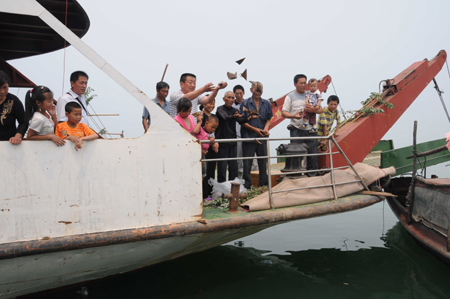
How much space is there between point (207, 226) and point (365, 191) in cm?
238

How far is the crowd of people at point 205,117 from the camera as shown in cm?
299

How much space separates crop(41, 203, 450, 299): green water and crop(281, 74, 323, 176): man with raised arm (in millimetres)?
1429

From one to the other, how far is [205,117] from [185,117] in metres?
0.64

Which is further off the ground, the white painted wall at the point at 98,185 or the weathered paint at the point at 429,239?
the white painted wall at the point at 98,185

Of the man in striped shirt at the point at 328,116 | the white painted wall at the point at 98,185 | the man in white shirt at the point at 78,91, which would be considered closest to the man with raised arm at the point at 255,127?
the man in striped shirt at the point at 328,116

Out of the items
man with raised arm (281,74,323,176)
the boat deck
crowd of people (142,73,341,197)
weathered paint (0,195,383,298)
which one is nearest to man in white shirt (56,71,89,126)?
crowd of people (142,73,341,197)

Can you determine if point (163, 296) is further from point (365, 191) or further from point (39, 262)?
point (365, 191)

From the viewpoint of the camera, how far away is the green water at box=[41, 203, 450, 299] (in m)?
3.73

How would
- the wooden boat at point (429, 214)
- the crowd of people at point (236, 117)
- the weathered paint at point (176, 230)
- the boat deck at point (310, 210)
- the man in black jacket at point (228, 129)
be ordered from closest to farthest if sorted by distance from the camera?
the weathered paint at point (176, 230), the boat deck at point (310, 210), the crowd of people at point (236, 117), the wooden boat at point (429, 214), the man in black jacket at point (228, 129)

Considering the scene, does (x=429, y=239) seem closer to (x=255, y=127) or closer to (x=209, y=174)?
(x=255, y=127)

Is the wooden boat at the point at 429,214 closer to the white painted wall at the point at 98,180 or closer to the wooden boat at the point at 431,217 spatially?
the wooden boat at the point at 431,217

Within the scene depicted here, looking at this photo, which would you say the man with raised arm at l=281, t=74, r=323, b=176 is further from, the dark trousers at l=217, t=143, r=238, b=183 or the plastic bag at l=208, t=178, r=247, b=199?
the plastic bag at l=208, t=178, r=247, b=199

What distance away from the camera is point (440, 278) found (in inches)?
164

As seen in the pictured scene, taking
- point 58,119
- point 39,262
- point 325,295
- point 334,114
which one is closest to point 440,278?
point 325,295
